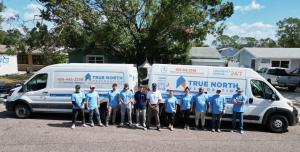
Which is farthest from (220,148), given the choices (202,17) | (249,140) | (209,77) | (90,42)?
(90,42)

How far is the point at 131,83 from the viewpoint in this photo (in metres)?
11.3

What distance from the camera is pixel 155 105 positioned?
1030 cm

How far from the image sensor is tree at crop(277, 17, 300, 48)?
218 ft

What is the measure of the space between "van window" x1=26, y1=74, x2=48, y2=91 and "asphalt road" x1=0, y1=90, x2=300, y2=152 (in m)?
1.31

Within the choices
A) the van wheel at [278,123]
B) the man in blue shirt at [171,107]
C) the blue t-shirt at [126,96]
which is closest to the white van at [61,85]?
the blue t-shirt at [126,96]

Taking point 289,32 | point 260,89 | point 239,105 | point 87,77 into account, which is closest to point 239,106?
point 239,105

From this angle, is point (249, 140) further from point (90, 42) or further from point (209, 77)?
point (90, 42)

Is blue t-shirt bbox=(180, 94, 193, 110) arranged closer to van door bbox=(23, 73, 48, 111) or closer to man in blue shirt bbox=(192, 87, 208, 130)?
man in blue shirt bbox=(192, 87, 208, 130)

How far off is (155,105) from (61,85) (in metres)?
3.85

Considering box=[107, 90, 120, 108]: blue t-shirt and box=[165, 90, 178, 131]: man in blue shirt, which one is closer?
box=[165, 90, 178, 131]: man in blue shirt

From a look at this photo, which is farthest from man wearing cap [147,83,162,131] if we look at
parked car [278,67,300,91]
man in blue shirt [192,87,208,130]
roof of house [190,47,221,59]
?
roof of house [190,47,221,59]

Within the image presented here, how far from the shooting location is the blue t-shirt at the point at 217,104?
10.2 meters

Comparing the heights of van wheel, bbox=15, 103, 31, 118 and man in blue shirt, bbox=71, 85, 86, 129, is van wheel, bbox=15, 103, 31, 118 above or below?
below

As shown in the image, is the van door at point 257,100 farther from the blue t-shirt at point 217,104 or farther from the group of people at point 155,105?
the blue t-shirt at point 217,104
